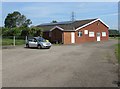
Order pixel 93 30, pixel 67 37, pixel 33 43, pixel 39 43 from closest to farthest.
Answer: pixel 39 43, pixel 33 43, pixel 67 37, pixel 93 30

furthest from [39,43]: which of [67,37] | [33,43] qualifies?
[67,37]

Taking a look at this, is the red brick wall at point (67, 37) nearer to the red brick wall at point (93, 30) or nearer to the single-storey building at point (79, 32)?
the single-storey building at point (79, 32)

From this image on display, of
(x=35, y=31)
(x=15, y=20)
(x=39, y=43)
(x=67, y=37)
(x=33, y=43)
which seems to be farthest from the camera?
(x=15, y=20)

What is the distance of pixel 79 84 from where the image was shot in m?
8.84

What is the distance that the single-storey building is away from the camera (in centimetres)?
4241

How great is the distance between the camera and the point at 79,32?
4441cm

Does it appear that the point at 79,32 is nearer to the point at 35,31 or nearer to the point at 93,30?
the point at 93,30

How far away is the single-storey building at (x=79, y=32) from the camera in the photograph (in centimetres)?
4241

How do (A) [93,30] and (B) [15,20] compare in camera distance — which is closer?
(A) [93,30]

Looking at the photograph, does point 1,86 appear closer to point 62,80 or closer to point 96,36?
point 62,80

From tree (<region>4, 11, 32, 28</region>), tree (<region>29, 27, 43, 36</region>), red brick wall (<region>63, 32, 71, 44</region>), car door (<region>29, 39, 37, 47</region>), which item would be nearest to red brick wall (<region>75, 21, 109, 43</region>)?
red brick wall (<region>63, 32, 71, 44</region>)

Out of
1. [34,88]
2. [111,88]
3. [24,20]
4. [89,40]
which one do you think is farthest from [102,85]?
[24,20]

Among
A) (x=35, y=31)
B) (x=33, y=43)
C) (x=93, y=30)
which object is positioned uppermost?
(x=93, y=30)

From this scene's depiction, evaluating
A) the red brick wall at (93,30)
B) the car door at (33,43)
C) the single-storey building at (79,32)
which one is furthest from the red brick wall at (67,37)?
the car door at (33,43)
